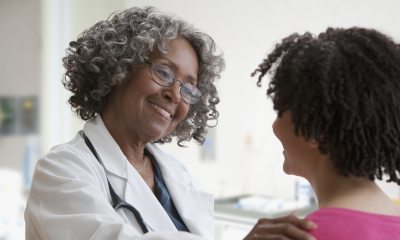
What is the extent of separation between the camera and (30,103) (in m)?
3.58

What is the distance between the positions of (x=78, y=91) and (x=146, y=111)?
0.82ft

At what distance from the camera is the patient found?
2.53 ft

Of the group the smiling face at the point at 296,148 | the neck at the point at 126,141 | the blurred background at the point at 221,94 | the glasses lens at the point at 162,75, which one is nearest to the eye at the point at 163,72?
the glasses lens at the point at 162,75

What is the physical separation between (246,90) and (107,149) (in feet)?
4.90

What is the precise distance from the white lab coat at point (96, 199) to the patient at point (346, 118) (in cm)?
33

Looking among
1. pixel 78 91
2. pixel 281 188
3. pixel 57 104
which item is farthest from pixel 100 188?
pixel 57 104

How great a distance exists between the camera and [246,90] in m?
2.70

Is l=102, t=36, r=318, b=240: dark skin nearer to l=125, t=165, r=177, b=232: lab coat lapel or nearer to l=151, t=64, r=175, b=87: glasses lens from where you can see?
l=151, t=64, r=175, b=87: glasses lens

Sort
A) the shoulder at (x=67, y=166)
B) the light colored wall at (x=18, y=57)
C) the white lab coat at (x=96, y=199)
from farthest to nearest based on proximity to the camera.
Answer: the light colored wall at (x=18, y=57) < the shoulder at (x=67, y=166) < the white lab coat at (x=96, y=199)

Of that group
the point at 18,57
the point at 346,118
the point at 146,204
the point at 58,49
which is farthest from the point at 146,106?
the point at 18,57

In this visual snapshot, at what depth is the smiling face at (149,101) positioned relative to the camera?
1369mm

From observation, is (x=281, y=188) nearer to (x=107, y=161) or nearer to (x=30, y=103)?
(x=107, y=161)

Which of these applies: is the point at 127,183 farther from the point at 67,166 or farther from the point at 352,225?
the point at 352,225

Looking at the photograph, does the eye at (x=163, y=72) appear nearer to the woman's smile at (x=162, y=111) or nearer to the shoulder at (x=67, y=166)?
the woman's smile at (x=162, y=111)
